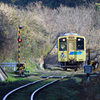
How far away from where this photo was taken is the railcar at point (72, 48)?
2052 cm

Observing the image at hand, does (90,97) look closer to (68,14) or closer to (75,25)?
(75,25)

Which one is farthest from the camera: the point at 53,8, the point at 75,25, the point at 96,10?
the point at 53,8

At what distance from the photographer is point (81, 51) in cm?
2050

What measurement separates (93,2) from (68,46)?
84.2 ft

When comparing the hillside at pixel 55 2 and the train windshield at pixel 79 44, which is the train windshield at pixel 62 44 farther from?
the hillside at pixel 55 2

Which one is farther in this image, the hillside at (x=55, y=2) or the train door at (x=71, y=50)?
the hillside at (x=55, y=2)

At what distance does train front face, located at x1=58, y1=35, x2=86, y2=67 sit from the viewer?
20.5m

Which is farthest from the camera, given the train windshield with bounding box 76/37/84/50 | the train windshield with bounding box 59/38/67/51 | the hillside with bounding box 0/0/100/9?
the hillside with bounding box 0/0/100/9

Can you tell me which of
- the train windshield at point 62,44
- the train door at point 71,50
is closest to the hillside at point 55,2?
the train door at point 71,50

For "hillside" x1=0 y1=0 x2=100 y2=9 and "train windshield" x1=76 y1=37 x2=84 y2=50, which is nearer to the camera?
"train windshield" x1=76 y1=37 x2=84 y2=50

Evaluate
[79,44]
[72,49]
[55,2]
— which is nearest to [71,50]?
[72,49]

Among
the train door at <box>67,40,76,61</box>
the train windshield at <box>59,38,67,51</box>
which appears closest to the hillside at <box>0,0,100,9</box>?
the train door at <box>67,40,76,61</box>

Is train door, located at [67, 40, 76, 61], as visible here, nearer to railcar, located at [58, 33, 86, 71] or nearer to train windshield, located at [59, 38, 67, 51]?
railcar, located at [58, 33, 86, 71]

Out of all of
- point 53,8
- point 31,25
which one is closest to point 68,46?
point 31,25
